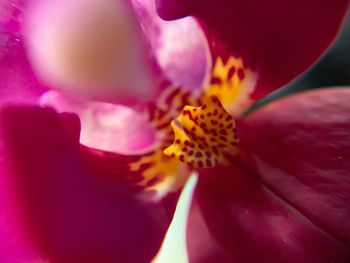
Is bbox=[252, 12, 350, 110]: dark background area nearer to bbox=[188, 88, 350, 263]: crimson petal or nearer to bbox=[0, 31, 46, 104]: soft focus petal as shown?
bbox=[188, 88, 350, 263]: crimson petal

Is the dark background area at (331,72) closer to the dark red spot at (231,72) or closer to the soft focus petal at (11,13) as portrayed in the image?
the dark red spot at (231,72)

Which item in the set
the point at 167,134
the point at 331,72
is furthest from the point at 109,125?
the point at 331,72

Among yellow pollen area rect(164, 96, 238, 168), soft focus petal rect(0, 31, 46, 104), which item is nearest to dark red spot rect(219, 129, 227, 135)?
yellow pollen area rect(164, 96, 238, 168)

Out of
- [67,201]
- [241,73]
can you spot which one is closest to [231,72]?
[241,73]

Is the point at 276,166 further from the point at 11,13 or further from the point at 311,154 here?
the point at 11,13

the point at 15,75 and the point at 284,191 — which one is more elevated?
the point at 15,75
